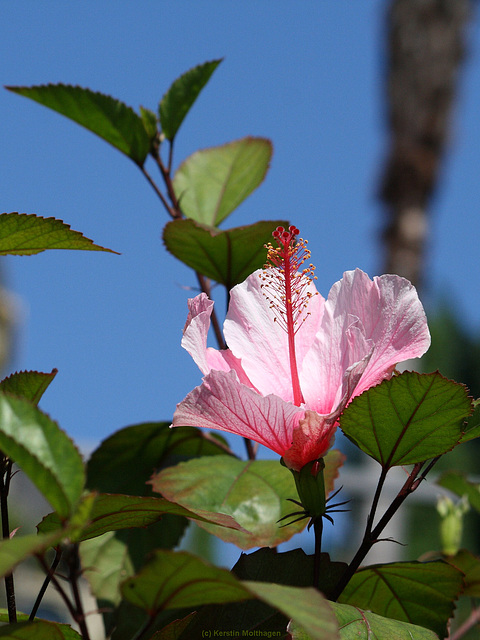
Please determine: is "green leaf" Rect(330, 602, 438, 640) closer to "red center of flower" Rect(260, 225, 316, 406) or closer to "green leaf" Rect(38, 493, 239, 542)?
"green leaf" Rect(38, 493, 239, 542)

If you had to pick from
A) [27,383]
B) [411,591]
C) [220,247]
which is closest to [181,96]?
[220,247]

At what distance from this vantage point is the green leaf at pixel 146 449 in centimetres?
93

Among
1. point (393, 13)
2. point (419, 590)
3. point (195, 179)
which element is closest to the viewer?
point (419, 590)

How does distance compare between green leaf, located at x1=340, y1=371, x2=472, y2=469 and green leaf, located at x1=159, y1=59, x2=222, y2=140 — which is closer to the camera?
green leaf, located at x1=340, y1=371, x2=472, y2=469

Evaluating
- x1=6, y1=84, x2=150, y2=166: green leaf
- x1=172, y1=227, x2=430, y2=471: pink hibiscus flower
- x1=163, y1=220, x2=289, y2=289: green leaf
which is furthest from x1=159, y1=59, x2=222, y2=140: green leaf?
x1=172, y1=227, x2=430, y2=471: pink hibiscus flower

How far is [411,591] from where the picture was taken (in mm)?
655

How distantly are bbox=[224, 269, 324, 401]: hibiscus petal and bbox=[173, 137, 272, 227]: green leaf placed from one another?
1.18 feet

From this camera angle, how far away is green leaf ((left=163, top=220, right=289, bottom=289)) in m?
0.85

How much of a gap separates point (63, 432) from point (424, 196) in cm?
652

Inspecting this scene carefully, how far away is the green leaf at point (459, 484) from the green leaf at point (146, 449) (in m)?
0.32

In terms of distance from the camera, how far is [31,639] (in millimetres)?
455

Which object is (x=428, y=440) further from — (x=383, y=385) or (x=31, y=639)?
(x=31, y=639)

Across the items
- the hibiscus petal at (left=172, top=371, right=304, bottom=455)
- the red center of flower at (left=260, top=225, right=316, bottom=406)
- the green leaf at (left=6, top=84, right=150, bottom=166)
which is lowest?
the hibiscus petal at (left=172, top=371, right=304, bottom=455)

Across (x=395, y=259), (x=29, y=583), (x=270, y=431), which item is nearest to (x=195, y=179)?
(x=270, y=431)
